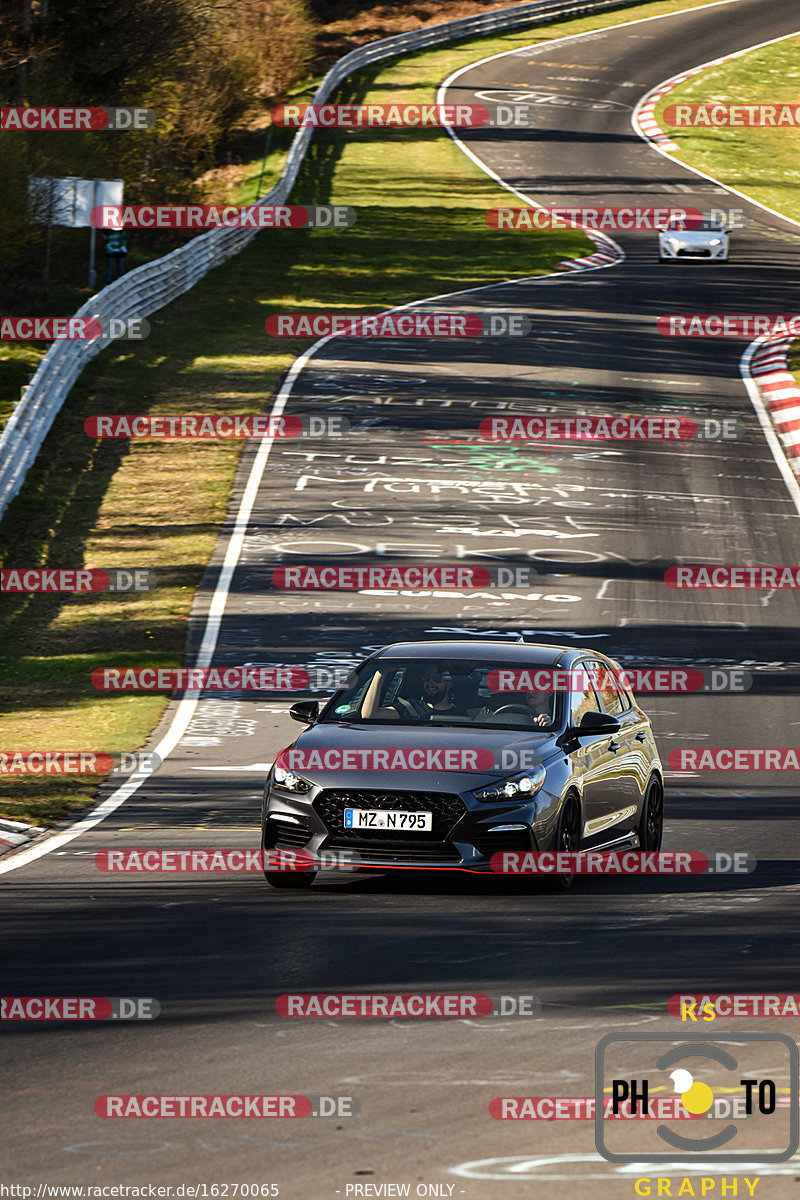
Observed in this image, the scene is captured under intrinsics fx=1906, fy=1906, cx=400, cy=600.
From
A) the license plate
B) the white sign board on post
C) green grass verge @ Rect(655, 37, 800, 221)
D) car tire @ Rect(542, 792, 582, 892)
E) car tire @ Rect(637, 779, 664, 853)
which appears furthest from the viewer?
green grass verge @ Rect(655, 37, 800, 221)

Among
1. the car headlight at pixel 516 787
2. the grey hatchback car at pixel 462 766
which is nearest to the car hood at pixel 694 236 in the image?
the grey hatchback car at pixel 462 766

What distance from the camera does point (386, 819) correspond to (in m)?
11.6

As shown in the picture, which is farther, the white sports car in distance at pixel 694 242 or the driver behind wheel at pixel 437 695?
the white sports car in distance at pixel 694 242

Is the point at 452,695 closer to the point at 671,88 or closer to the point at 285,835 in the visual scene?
the point at 285,835

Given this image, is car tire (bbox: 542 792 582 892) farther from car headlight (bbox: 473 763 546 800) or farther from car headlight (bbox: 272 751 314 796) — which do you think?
car headlight (bbox: 272 751 314 796)

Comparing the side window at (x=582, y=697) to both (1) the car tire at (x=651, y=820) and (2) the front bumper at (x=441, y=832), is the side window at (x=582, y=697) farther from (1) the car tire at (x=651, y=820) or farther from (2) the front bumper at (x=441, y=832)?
(2) the front bumper at (x=441, y=832)

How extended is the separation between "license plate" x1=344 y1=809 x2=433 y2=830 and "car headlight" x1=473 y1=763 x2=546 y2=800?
0.36 m

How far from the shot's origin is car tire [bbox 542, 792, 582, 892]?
1195 cm

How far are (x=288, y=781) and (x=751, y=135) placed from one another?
2566 inches

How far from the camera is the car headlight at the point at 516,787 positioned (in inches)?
457

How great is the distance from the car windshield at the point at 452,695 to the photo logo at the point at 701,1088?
186 inches

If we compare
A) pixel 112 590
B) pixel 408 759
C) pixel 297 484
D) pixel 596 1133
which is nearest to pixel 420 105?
pixel 297 484

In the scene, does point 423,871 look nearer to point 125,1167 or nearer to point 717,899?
point 717,899

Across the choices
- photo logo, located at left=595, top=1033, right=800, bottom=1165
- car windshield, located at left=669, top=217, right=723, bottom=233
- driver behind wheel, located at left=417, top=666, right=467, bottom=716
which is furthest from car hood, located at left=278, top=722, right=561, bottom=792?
car windshield, located at left=669, top=217, right=723, bottom=233
